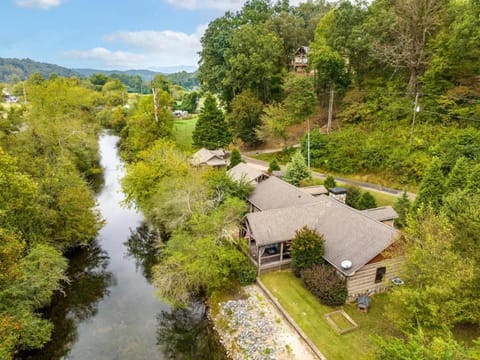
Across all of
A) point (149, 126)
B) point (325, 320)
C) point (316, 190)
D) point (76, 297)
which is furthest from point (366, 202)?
point (149, 126)

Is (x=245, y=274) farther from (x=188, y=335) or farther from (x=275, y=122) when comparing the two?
(x=275, y=122)

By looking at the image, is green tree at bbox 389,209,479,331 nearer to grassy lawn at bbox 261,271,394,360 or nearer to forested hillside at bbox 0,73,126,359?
grassy lawn at bbox 261,271,394,360

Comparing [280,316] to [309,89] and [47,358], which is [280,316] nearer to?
[47,358]

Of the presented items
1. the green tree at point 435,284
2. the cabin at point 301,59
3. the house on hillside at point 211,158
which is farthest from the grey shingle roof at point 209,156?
the green tree at point 435,284

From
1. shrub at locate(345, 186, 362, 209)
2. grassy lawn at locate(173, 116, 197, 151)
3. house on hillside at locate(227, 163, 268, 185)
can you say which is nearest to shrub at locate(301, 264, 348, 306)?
shrub at locate(345, 186, 362, 209)

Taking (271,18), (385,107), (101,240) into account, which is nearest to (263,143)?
(385,107)

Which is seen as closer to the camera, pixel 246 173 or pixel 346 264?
pixel 346 264
